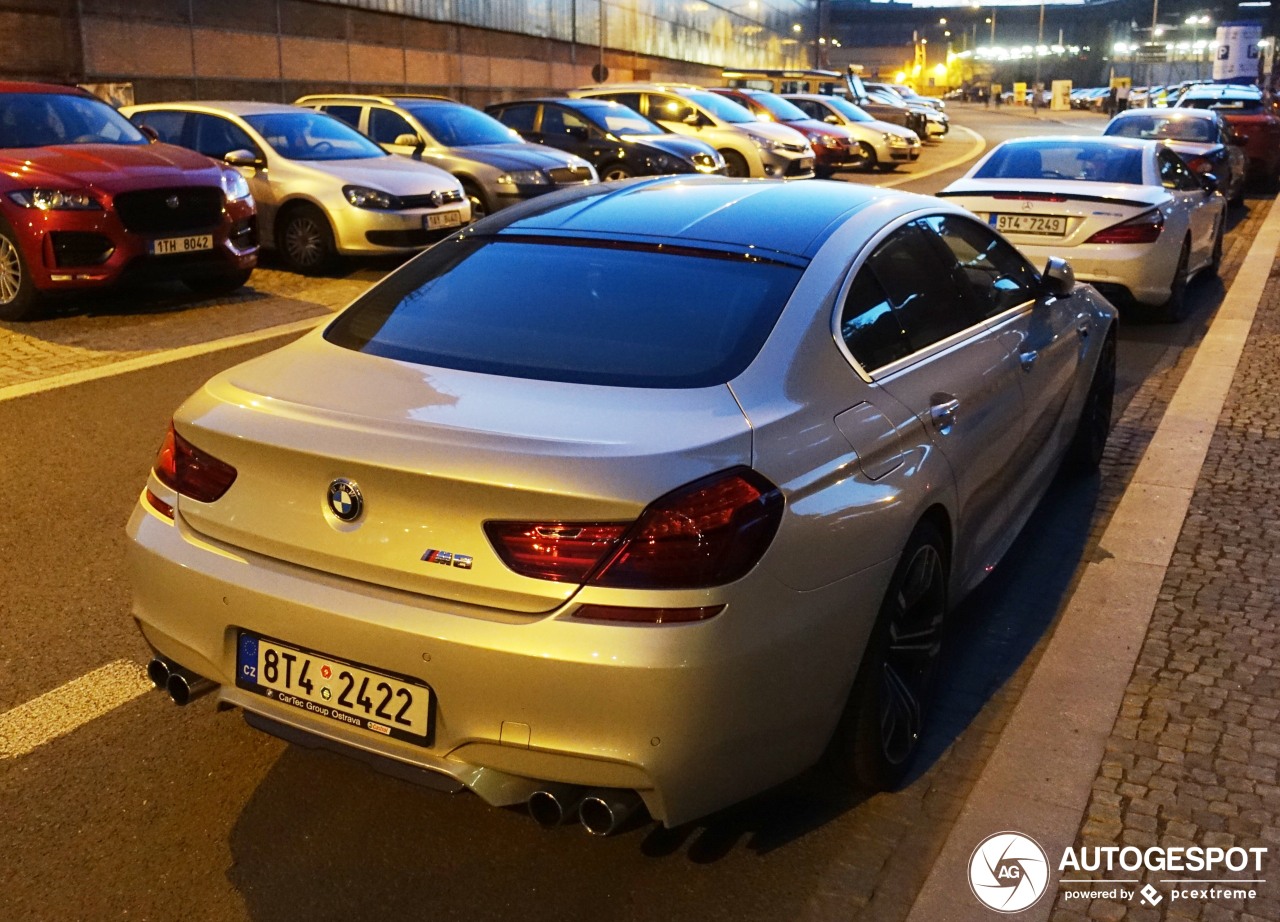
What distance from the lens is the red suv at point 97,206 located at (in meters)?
9.61

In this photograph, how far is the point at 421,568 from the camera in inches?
111

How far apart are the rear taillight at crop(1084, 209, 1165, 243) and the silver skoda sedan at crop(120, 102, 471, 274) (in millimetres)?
5981

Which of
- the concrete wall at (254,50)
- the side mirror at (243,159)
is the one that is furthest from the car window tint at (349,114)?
the concrete wall at (254,50)

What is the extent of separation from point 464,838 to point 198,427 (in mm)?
1185

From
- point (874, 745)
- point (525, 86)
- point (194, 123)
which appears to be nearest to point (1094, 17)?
point (525, 86)

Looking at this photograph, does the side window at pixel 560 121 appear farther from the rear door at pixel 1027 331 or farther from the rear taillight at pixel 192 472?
the rear taillight at pixel 192 472

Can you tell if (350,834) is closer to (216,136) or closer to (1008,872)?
(1008,872)

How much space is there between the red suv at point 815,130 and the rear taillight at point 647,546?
904 inches

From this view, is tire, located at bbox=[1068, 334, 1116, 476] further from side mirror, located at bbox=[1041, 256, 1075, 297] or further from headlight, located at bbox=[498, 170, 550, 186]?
headlight, located at bbox=[498, 170, 550, 186]

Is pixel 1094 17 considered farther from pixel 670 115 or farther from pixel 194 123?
pixel 194 123

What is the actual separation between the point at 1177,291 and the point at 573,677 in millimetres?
9190

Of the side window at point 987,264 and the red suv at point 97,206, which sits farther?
the red suv at point 97,206

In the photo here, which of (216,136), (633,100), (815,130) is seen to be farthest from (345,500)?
(815,130)

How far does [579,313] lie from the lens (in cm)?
358
